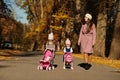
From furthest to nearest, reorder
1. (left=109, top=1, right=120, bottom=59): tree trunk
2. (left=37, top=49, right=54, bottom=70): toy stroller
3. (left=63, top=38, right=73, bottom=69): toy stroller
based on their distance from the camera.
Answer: (left=109, top=1, right=120, bottom=59): tree trunk, (left=63, top=38, right=73, bottom=69): toy stroller, (left=37, top=49, right=54, bottom=70): toy stroller

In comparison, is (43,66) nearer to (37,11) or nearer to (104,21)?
(104,21)

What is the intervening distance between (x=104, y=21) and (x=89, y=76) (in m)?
21.6

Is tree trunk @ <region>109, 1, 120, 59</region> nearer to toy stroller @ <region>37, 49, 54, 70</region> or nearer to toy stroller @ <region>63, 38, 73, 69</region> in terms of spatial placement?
toy stroller @ <region>63, 38, 73, 69</region>

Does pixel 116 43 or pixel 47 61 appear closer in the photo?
pixel 47 61

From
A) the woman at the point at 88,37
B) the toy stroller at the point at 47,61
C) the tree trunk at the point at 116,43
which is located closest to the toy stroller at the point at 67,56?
the woman at the point at 88,37

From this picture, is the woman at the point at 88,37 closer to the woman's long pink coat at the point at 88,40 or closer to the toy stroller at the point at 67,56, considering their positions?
the woman's long pink coat at the point at 88,40

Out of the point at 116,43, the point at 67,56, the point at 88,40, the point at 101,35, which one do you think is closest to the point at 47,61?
the point at 67,56

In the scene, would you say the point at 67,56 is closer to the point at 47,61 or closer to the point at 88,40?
the point at 88,40

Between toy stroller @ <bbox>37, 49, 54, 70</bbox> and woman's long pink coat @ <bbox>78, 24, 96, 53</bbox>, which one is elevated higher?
woman's long pink coat @ <bbox>78, 24, 96, 53</bbox>

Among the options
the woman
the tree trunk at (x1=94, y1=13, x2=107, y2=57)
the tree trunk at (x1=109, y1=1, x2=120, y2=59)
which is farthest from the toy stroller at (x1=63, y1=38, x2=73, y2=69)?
the tree trunk at (x1=94, y1=13, x2=107, y2=57)

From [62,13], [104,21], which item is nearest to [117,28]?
[104,21]

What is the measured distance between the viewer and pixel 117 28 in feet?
102

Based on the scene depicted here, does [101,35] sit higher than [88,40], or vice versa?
[101,35]

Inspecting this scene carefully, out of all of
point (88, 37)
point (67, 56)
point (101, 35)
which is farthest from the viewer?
point (101, 35)
